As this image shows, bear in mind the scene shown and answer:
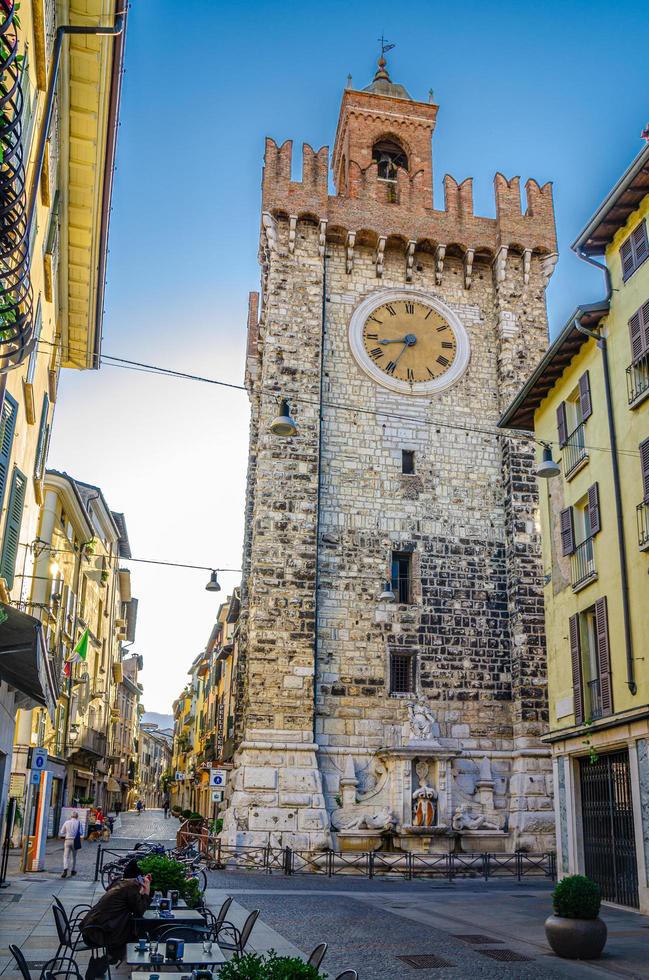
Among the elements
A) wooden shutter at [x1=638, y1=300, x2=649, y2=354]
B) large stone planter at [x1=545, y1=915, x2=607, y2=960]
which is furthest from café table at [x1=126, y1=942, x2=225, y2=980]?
wooden shutter at [x1=638, y1=300, x2=649, y2=354]

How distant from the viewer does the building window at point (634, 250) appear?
16156mm

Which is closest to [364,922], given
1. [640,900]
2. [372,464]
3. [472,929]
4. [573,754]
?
[472,929]

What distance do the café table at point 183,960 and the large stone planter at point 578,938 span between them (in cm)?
486

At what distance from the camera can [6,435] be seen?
11.1m

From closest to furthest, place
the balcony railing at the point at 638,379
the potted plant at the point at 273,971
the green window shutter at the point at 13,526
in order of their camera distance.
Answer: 1. the potted plant at the point at 273,971
2. the green window shutter at the point at 13,526
3. the balcony railing at the point at 638,379

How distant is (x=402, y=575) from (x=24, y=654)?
15810 mm

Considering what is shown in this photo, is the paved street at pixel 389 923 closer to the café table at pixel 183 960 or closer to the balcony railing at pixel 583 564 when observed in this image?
the café table at pixel 183 960

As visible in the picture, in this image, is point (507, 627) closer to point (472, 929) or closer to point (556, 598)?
point (556, 598)

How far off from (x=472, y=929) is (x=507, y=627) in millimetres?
13152

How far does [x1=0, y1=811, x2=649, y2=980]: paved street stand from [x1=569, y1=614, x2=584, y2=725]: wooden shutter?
136 inches

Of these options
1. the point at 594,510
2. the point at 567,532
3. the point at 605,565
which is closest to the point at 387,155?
the point at 567,532

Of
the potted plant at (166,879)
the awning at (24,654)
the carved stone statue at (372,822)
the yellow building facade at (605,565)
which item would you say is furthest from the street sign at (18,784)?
the potted plant at (166,879)

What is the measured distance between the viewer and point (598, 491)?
55.4ft

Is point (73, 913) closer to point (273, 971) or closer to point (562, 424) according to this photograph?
point (273, 971)
